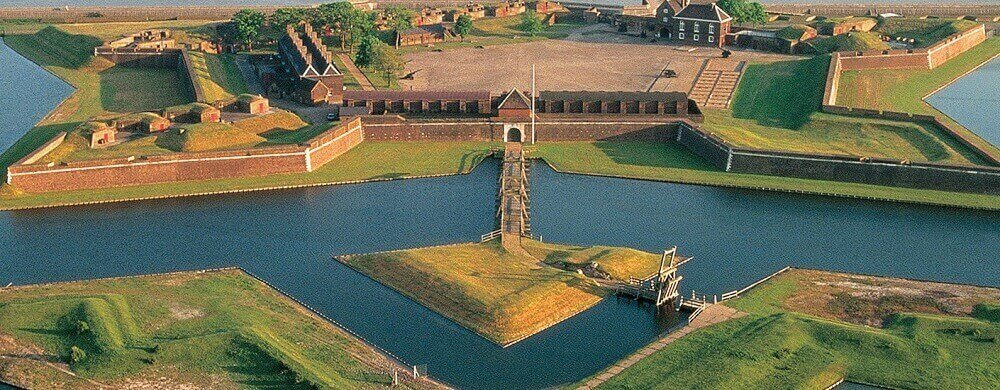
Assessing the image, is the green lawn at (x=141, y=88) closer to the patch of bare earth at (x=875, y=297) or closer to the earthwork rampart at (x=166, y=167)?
the earthwork rampart at (x=166, y=167)

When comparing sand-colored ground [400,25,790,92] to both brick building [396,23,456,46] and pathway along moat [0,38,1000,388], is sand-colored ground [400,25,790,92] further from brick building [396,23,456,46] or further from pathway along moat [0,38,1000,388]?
pathway along moat [0,38,1000,388]

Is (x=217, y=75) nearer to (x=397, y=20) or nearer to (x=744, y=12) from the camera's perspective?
(x=397, y=20)

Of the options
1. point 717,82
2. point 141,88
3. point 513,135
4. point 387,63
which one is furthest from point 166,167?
point 717,82

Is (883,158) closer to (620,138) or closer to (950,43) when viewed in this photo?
(620,138)

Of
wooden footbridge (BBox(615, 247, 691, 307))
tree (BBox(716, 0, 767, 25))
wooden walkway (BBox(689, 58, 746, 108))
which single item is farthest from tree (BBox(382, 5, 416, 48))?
wooden footbridge (BBox(615, 247, 691, 307))

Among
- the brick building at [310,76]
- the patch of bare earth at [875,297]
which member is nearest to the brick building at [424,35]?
the brick building at [310,76]

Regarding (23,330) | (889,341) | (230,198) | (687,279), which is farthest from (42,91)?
(889,341)

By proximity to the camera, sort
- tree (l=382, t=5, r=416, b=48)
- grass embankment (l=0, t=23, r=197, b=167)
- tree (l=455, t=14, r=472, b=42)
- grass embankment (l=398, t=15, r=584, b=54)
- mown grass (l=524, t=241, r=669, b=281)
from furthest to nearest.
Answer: tree (l=455, t=14, r=472, b=42) → tree (l=382, t=5, r=416, b=48) → grass embankment (l=398, t=15, r=584, b=54) → grass embankment (l=0, t=23, r=197, b=167) → mown grass (l=524, t=241, r=669, b=281)
